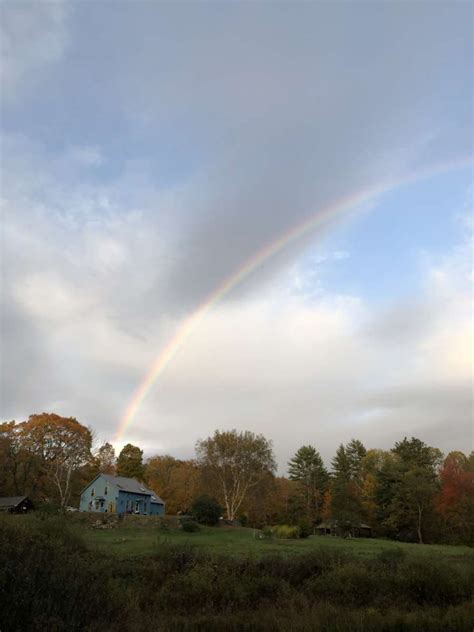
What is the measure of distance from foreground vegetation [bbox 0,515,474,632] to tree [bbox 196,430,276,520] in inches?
1560

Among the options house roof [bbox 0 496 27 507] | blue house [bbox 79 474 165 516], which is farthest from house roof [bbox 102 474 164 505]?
house roof [bbox 0 496 27 507]

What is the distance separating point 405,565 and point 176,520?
99.3 ft

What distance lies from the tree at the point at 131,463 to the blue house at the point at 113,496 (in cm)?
1944

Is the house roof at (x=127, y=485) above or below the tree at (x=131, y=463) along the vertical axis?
below

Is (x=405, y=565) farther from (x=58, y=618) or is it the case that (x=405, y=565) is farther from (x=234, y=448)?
(x=234, y=448)

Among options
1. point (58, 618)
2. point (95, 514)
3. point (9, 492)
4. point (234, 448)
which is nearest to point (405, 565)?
point (58, 618)

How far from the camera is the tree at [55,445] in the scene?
58719mm

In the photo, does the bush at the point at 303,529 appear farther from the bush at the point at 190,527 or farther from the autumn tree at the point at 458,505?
the autumn tree at the point at 458,505

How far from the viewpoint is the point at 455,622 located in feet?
38.1

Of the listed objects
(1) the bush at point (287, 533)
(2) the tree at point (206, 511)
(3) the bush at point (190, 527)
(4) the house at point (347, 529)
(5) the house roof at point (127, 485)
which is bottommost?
(4) the house at point (347, 529)

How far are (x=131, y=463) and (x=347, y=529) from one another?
1620 inches

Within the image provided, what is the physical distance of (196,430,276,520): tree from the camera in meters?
61.0

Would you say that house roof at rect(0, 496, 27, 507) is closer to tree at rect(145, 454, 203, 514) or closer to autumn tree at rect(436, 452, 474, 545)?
tree at rect(145, 454, 203, 514)

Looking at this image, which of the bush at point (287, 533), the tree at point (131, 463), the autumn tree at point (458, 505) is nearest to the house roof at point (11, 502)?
the bush at point (287, 533)
